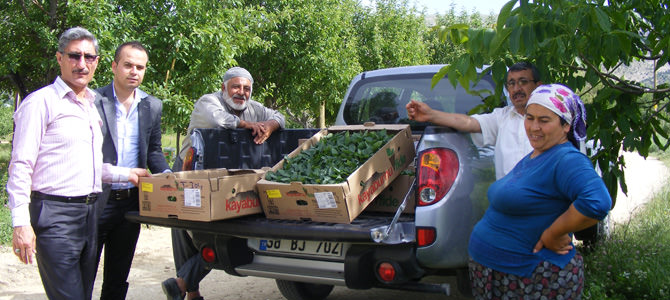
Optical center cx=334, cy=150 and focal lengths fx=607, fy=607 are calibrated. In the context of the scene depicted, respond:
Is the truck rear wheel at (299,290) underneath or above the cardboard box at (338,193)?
underneath

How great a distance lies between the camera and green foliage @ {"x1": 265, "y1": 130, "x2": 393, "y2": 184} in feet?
12.7

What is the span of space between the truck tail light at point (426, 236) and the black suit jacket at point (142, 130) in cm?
199

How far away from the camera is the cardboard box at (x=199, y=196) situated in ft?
12.1

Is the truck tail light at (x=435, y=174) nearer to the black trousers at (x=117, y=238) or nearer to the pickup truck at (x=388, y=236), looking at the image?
the pickup truck at (x=388, y=236)

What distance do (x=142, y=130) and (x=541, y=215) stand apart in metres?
2.70

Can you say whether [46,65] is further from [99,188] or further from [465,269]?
[465,269]

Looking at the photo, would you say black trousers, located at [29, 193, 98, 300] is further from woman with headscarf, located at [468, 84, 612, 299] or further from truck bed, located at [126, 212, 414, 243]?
woman with headscarf, located at [468, 84, 612, 299]

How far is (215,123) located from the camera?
5012 millimetres

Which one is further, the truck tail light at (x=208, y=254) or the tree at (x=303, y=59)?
the tree at (x=303, y=59)

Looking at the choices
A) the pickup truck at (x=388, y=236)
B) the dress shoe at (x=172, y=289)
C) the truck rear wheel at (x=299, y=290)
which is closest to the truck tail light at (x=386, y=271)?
the pickup truck at (x=388, y=236)

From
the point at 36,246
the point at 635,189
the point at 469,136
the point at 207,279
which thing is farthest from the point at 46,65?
the point at 635,189

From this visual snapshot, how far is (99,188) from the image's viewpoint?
3525 mm

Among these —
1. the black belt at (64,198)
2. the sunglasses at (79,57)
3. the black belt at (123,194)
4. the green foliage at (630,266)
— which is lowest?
the green foliage at (630,266)

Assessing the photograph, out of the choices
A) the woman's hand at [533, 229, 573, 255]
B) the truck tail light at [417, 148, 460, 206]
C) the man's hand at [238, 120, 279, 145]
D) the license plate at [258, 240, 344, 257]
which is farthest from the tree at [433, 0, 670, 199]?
the man's hand at [238, 120, 279, 145]
